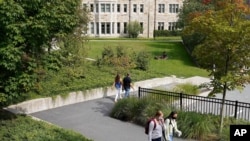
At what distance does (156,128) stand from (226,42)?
3.96 meters

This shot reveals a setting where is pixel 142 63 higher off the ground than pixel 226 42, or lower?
lower

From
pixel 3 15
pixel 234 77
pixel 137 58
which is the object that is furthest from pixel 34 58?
pixel 137 58

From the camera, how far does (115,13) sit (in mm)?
55531

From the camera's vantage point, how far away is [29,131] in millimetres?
12328

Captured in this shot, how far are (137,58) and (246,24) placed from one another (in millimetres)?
16011

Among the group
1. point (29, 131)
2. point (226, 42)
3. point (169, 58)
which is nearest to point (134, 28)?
point (169, 58)

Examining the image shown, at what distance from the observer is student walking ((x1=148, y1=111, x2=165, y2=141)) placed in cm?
979

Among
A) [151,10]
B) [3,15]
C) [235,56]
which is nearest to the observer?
[3,15]

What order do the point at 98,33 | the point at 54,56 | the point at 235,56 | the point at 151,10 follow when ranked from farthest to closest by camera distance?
1. the point at 151,10
2. the point at 98,33
3. the point at 54,56
4. the point at 235,56

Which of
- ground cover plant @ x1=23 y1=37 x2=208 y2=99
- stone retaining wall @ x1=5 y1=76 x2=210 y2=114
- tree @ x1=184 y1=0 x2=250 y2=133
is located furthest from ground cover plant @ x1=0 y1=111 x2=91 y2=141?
tree @ x1=184 y1=0 x2=250 y2=133

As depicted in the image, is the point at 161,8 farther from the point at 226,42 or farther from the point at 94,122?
the point at 226,42

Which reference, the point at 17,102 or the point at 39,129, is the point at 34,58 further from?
the point at 17,102

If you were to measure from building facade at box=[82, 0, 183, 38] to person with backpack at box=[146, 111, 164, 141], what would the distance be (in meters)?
43.3

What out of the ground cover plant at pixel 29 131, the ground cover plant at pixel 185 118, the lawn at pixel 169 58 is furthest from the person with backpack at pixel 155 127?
the lawn at pixel 169 58
